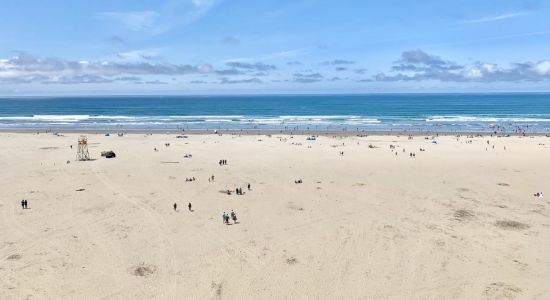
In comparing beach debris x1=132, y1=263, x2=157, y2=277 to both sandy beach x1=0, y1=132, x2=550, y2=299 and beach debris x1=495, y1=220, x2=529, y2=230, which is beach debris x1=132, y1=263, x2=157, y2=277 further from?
beach debris x1=495, y1=220, x2=529, y2=230

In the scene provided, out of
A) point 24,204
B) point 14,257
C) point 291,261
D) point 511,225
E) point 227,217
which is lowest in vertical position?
point 291,261

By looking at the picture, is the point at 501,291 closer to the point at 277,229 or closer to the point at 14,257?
the point at 277,229

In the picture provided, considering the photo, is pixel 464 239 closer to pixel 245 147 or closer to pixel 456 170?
pixel 456 170

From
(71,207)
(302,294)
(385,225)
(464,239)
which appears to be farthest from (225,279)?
(71,207)

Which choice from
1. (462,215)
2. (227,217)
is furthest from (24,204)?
(462,215)

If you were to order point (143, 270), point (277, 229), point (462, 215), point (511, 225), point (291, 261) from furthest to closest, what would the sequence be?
point (462, 215) < point (511, 225) < point (277, 229) < point (291, 261) < point (143, 270)

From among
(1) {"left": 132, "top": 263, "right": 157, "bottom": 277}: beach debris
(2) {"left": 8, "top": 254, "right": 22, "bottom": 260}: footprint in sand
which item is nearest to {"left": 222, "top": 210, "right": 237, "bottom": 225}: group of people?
(1) {"left": 132, "top": 263, "right": 157, "bottom": 277}: beach debris

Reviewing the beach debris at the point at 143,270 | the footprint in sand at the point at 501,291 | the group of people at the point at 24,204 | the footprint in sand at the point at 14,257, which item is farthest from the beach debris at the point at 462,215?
the group of people at the point at 24,204

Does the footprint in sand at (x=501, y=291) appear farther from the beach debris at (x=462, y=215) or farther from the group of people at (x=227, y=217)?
the group of people at (x=227, y=217)
